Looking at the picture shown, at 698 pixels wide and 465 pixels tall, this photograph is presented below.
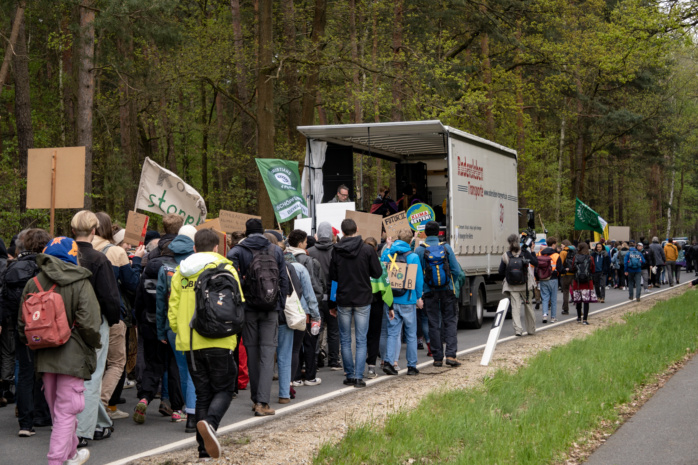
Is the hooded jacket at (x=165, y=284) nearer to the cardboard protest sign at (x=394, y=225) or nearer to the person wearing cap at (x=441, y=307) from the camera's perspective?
the person wearing cap at (x=441, y=307)

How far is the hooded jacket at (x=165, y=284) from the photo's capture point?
292 inches

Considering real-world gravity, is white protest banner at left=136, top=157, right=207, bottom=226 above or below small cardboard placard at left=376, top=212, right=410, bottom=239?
above

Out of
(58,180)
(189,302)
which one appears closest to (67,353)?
(189,302)

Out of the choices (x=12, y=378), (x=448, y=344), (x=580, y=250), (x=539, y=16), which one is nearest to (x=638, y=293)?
(x=580, y=250)

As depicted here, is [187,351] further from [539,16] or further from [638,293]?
[539,16]

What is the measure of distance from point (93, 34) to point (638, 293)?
16.6 m

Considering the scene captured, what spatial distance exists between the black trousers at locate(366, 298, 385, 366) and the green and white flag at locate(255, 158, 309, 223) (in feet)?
12.0

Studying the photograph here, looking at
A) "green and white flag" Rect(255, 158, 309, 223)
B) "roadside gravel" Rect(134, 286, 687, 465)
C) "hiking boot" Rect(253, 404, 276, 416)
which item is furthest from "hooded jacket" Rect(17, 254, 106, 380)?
"green and white flag" Rect(255, 158, 309, 223)

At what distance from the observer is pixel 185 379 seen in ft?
25.2

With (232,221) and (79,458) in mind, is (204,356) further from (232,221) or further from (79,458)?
(232,221)

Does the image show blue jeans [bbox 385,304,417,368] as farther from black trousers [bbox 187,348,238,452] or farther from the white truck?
the white truck

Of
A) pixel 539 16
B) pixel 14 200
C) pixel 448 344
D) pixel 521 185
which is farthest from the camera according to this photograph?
pixel 521 185

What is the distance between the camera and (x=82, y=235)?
22.7 ft

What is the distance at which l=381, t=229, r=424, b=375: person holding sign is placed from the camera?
10281 mm
